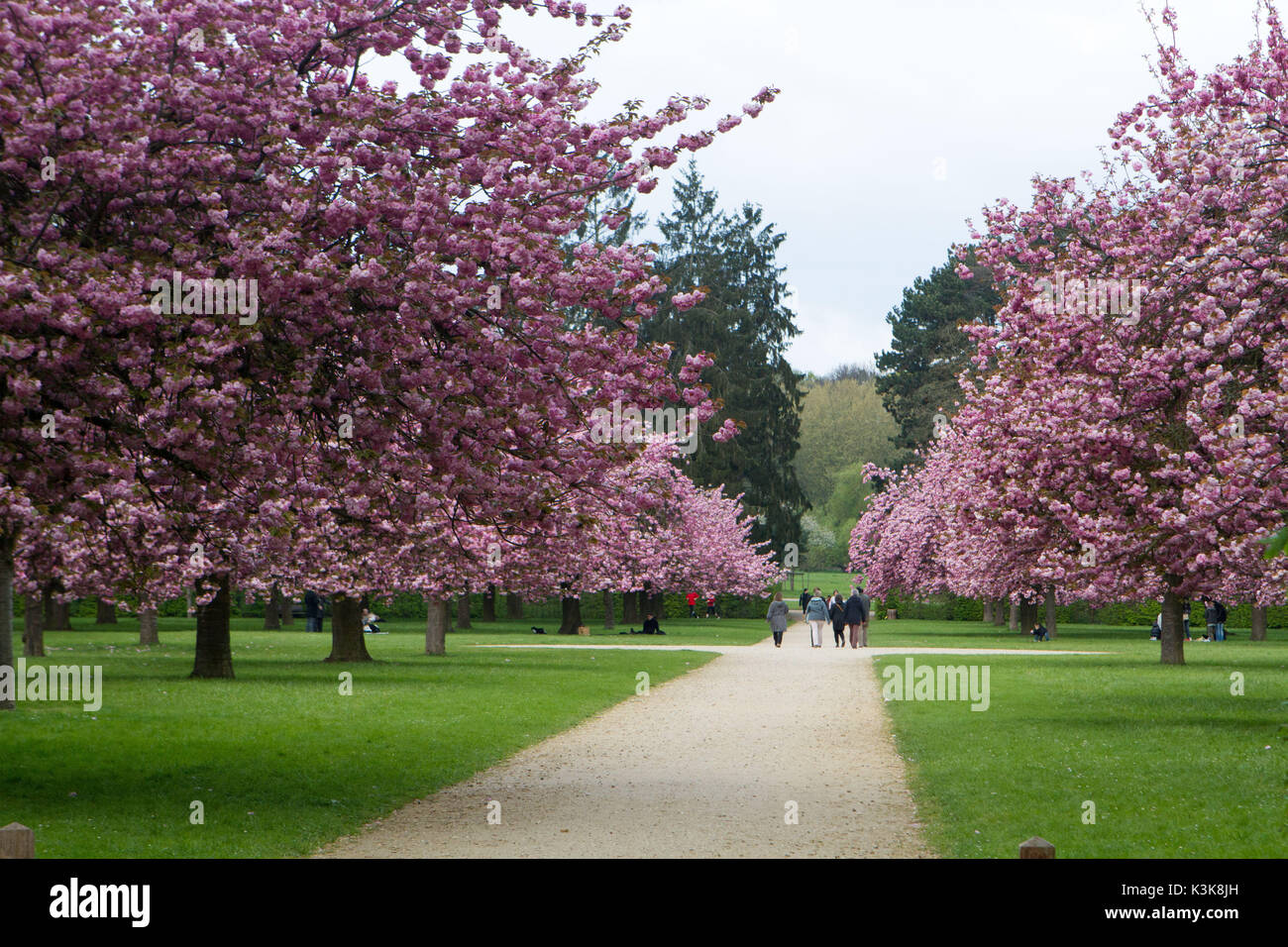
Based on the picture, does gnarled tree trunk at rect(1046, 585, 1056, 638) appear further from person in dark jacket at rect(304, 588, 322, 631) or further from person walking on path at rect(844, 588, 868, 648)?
person in dark jacket at rect(304, 588, 322, 631)

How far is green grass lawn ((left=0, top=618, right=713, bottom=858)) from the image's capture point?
1022cm

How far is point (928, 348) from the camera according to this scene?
72750 mm

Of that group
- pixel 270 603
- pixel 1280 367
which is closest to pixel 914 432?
pixel 270 603

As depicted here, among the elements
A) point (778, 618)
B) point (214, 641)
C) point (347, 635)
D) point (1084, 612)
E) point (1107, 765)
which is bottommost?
point (1084, 612)

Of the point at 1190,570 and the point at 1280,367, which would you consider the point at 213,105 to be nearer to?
the point at 1280,367

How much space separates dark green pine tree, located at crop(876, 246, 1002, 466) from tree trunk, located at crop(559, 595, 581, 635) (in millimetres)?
20700

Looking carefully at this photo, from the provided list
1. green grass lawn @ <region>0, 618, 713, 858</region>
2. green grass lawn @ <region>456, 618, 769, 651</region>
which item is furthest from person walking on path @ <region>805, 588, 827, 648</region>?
green grass lawn @ <region>0, 618, 713, 858</region>

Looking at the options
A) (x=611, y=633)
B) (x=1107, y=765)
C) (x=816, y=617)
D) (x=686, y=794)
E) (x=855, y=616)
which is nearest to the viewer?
(x=686, y=794)

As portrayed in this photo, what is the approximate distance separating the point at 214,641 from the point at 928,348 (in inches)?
2098

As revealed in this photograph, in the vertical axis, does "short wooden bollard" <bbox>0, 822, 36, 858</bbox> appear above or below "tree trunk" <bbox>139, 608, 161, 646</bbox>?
above

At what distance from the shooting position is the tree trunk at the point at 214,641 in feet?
82.3

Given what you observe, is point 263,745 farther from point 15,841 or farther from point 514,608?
point 514,608

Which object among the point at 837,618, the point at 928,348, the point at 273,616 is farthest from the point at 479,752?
the point at 928,348

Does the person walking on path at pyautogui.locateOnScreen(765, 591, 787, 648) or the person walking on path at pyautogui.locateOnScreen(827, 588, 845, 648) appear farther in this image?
the person walking on path at pyautogui.locateOnScreen(765, 591, 787, 648)
